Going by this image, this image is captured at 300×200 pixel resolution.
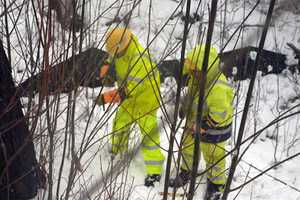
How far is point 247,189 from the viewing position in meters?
4.30

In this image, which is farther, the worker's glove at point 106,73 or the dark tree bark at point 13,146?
the dark tree bark at point 13,146

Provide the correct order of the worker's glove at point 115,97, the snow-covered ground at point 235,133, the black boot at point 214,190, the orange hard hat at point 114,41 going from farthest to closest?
the black boot at point 214,190, the snow-covered ground at point 235,133, the orange hard hat at point 114,41, the worker's glove at point 115,97

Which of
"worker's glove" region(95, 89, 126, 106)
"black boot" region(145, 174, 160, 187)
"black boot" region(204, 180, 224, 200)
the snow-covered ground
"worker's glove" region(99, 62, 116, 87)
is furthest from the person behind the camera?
"black boot" region(145, 174, 160, 187)

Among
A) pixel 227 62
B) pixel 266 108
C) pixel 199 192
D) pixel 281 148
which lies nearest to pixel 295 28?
pixel 266 108

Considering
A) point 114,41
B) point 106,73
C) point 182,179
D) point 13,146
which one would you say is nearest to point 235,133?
point 182,179

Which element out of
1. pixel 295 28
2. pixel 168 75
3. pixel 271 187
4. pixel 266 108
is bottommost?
pixel 271 187

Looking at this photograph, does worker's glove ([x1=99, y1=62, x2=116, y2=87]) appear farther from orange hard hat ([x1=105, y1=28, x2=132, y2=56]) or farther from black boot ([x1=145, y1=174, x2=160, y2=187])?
black boot ([x1=145, y1=174, x2=160, y2=187])

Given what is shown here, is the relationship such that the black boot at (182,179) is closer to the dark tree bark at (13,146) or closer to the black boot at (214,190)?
the black boot at (214,190)

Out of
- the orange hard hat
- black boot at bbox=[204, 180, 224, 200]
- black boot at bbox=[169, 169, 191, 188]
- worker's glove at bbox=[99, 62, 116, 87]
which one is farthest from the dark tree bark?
black boot at bbox=[204, 180, 224, 200]

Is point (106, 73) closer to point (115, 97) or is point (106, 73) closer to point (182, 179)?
point (115, 97)

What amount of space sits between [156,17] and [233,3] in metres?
1.91

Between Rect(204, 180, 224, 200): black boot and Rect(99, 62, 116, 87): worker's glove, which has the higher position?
Rect(99, 62, 116, 87): worker's glove

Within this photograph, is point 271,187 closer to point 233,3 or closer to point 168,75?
point 168,75

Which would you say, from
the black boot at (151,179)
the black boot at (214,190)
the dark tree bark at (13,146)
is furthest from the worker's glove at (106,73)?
the black boot at (214,190)
